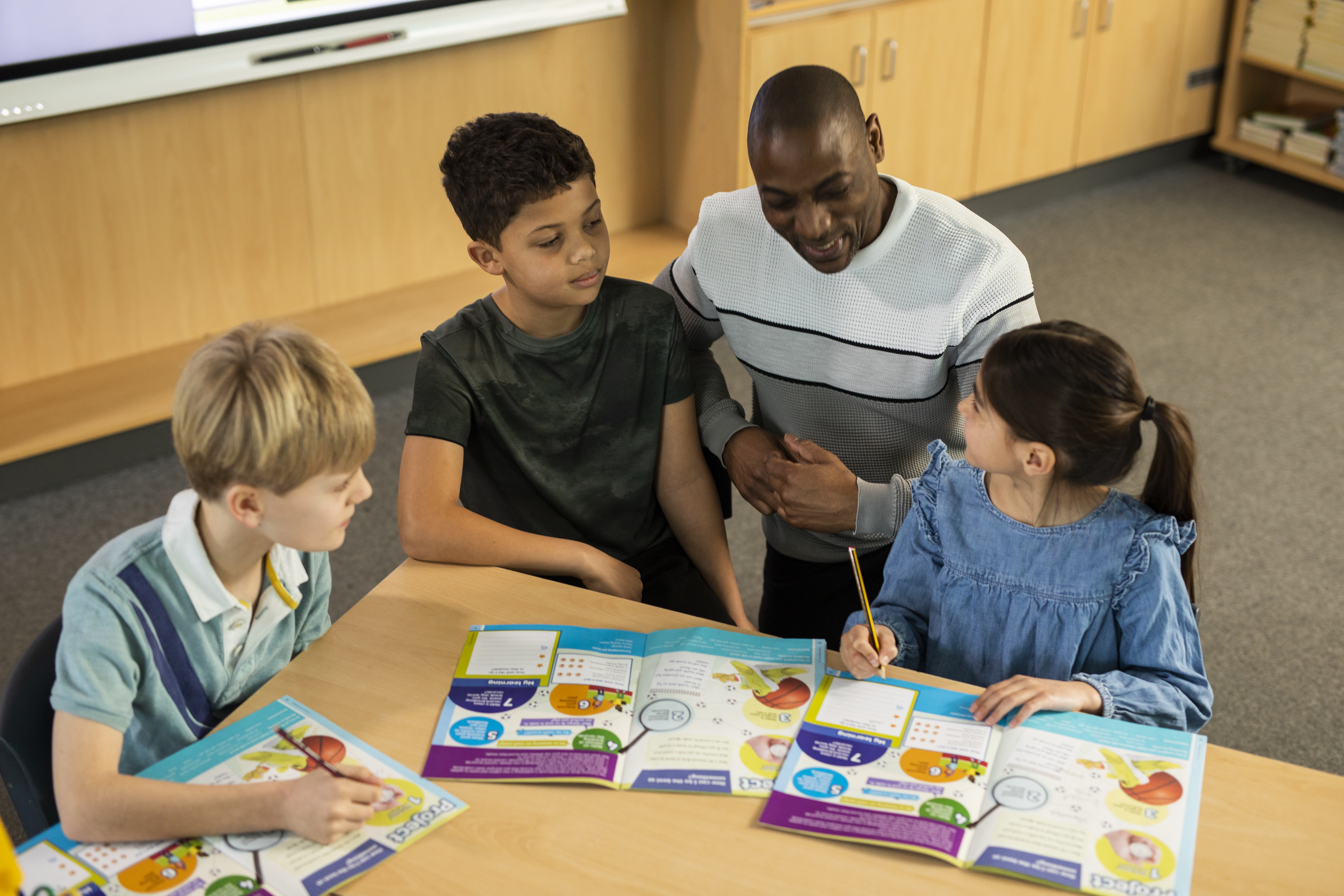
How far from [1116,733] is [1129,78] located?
12.5 feet

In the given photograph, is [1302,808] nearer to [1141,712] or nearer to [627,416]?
[1141,712]

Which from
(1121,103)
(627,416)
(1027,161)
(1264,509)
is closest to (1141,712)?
(627,416)

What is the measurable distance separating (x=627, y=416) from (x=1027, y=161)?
3.11 metres

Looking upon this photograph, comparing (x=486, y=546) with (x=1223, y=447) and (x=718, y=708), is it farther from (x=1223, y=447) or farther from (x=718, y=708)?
(x=1223, y=447)

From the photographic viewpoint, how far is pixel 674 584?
6.14 feet

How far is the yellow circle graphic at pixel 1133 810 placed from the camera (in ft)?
3.84

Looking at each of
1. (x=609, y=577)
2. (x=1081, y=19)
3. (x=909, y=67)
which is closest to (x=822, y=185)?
(x=609, y=577)

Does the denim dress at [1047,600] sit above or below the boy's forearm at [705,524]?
above

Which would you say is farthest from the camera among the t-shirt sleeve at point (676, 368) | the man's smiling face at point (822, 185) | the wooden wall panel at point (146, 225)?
the wooden wall panel at point (146, 225)

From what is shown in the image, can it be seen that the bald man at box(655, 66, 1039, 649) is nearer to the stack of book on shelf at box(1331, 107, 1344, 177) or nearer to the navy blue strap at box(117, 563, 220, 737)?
the navy blue strap at box(117, 563, 220, 737)

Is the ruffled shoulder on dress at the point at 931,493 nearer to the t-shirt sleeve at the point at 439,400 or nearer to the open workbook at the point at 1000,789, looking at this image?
the open workbook at the point at 1000,789

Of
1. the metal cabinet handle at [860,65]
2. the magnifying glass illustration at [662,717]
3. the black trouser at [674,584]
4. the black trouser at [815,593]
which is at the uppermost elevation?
the metal cabinet handle at [860,65]

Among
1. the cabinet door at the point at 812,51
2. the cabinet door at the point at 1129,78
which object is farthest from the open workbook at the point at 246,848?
the cabinet door at the point at 1129,78

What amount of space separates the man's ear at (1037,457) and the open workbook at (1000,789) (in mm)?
256
